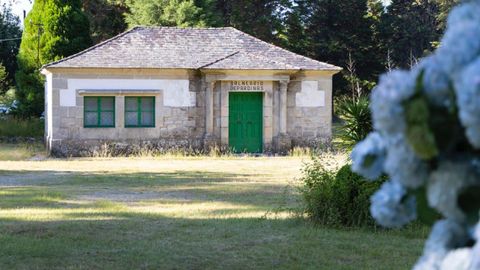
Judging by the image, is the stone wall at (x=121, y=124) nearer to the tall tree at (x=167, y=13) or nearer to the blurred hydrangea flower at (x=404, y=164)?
the tall tree at (x=167, y=13)

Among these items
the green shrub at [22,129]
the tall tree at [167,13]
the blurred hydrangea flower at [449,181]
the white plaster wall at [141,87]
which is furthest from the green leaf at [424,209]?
the tall tree at [167,13]

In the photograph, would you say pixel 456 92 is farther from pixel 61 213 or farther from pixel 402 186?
pixel 61 213

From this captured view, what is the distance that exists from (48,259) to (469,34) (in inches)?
257

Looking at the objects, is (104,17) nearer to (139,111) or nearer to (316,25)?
(316,25)

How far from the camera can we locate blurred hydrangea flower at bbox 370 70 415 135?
5.62 ft

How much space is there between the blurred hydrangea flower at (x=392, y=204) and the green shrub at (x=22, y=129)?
1136 inches

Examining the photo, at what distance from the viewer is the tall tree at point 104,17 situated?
142ft

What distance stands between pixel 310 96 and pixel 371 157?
23.3m

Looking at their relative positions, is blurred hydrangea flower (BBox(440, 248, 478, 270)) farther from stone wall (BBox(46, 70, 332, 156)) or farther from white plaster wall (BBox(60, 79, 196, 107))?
white plaster wall (BBox(60, 79, 196, 107))

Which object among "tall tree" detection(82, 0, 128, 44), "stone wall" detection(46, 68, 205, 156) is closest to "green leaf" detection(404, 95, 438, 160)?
"stone wall" detection(46, 68, 205, 156)

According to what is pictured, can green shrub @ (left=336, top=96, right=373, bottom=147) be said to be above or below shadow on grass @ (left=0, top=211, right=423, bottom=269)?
above

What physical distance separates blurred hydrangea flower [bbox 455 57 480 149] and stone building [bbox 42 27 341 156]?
22.6 m

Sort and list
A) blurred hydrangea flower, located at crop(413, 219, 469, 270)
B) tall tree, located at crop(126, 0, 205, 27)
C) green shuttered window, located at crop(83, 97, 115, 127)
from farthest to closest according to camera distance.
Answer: tall tree, located at crop(126, 0, 205, 27) → green shuttered window, located at crop(83, 97, 115, 127) → blurred hydrangea flower, located at crop(413, 219, 469, 270)

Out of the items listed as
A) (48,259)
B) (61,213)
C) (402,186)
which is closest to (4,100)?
(61,213)
